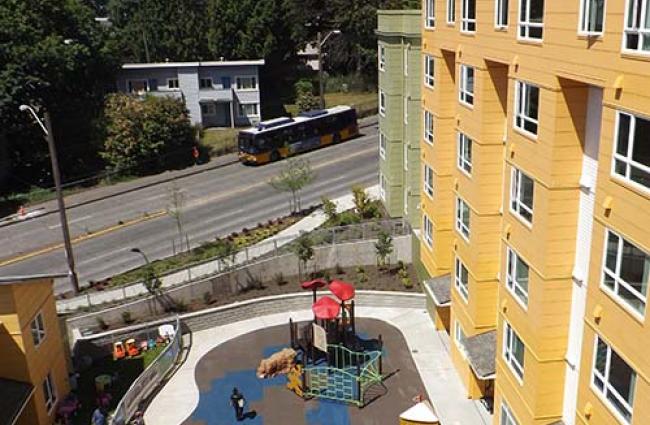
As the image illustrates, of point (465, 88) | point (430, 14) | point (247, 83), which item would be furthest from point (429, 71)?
point (247, 83)

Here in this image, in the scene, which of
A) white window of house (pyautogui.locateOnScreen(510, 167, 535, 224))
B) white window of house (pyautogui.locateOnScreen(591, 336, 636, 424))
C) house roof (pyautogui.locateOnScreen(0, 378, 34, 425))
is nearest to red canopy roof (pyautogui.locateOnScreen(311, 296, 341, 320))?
house roof (pyautogui.locateOnScreen(0, 378, 34, 425))

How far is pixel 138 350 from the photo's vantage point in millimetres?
30016

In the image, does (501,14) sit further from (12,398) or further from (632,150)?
(12,398)

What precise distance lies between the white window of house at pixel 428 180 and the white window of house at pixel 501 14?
416 inches

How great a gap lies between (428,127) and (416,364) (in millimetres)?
10142

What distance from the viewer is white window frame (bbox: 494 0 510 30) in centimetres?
1883

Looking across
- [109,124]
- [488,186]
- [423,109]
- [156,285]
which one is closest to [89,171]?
[109,124]

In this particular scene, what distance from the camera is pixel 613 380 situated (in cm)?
1451

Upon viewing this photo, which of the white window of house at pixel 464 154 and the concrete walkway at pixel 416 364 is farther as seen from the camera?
the concrete walkway at pixel 416 364

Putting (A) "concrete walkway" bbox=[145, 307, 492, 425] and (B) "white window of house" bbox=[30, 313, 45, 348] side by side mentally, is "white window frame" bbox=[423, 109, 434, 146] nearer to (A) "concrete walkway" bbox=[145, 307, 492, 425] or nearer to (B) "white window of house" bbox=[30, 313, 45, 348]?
(A) "concrete walkway" bbox=[145, 307, 492, 425]

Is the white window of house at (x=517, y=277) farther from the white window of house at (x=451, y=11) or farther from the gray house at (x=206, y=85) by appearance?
the gray house at (x=206, y=85)

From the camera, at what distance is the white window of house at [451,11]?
23922 mm

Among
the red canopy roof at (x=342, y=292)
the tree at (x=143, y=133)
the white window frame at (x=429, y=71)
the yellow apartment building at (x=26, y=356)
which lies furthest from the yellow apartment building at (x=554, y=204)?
the tree at (x=143, y=133)

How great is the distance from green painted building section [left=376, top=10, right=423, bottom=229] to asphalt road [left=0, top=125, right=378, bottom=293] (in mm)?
7953
